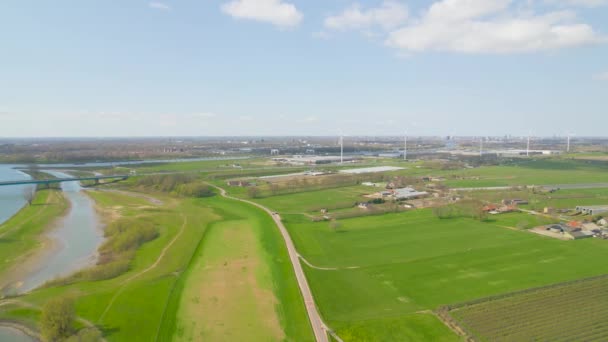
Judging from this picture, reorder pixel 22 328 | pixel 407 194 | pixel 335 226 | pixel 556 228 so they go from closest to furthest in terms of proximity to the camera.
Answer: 1. pixel 22 328
2. pixel 556 228
3. pixel 335 226
4. pixel 407 194

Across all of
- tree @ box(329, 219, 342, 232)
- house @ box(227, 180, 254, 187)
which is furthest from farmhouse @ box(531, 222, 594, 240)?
house @ box(227, 180, 254, 187)

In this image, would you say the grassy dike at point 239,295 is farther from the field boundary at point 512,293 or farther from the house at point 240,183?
the house at point 240,183

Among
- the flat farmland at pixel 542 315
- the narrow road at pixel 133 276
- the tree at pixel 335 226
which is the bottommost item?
the narrow road at pixel 133 276

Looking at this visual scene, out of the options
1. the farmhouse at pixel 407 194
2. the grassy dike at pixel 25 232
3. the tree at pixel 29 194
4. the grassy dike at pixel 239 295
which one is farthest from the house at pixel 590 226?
the tree at pixel 29 194

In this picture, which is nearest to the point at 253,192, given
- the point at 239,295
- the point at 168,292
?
the point at 168,292

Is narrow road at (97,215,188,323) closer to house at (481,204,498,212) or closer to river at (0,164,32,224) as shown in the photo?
river at (0,164,32,224)

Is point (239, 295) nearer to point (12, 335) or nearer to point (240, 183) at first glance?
point (12, 335)

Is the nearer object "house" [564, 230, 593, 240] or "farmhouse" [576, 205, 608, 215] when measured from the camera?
"house" [564, 230, 593, 240]
